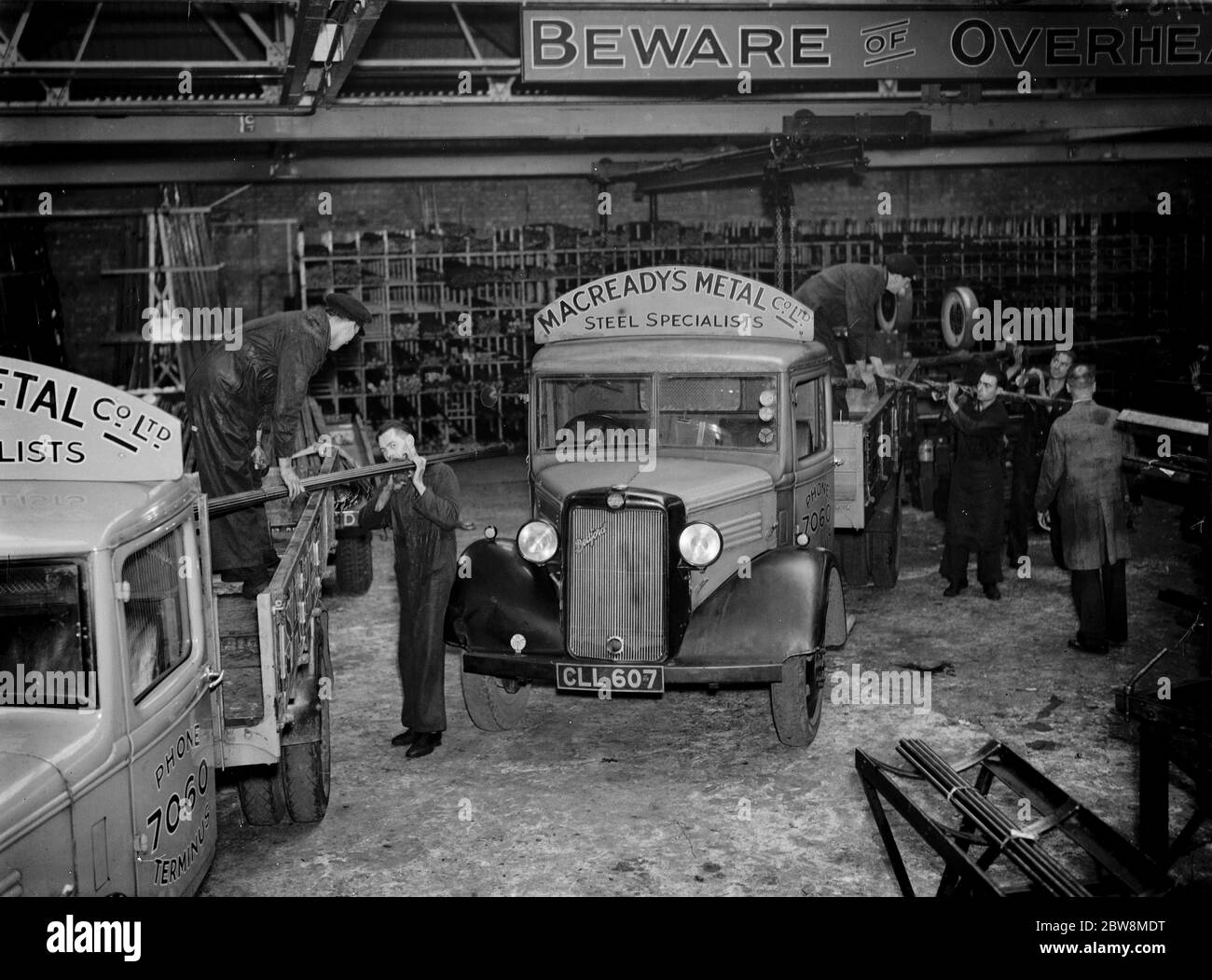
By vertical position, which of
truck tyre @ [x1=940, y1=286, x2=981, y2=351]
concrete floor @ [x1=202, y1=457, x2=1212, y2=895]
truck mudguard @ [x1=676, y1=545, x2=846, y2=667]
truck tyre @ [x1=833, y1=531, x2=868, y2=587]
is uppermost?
truck tyre @ [x1=940, y1=286, x2=981, y2=351]

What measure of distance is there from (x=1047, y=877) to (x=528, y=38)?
6.99 meters

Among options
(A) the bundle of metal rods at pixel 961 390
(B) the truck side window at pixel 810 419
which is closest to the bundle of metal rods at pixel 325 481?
(B) the truck side window at pixel 810 419

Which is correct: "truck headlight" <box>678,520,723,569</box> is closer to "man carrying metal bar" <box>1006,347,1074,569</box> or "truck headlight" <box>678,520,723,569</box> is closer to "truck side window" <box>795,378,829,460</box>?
"truck side window" <box>795,378,829,460</box>

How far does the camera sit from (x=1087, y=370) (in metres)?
8.09

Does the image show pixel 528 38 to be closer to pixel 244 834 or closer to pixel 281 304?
pixel 244 834

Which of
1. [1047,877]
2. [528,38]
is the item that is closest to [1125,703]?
[1047,877]

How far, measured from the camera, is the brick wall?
18.0 m

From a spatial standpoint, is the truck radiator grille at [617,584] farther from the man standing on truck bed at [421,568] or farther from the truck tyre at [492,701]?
the truck tyre at [492,701]

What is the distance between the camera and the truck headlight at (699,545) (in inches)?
245

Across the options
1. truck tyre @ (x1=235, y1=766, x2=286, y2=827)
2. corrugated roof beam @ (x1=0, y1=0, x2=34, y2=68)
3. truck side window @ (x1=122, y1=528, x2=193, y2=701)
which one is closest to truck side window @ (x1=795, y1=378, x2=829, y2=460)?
truck tyre @ (x1=235, y1=766, x2=286, y2=827)

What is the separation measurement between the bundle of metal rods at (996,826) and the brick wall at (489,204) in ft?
45.0

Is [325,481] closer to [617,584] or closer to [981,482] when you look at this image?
[617,584]

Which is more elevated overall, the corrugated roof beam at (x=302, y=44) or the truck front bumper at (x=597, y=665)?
the corrugated roof beam at (x=302, y=44)

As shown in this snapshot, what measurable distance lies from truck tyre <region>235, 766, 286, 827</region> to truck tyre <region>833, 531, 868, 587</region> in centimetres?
520
